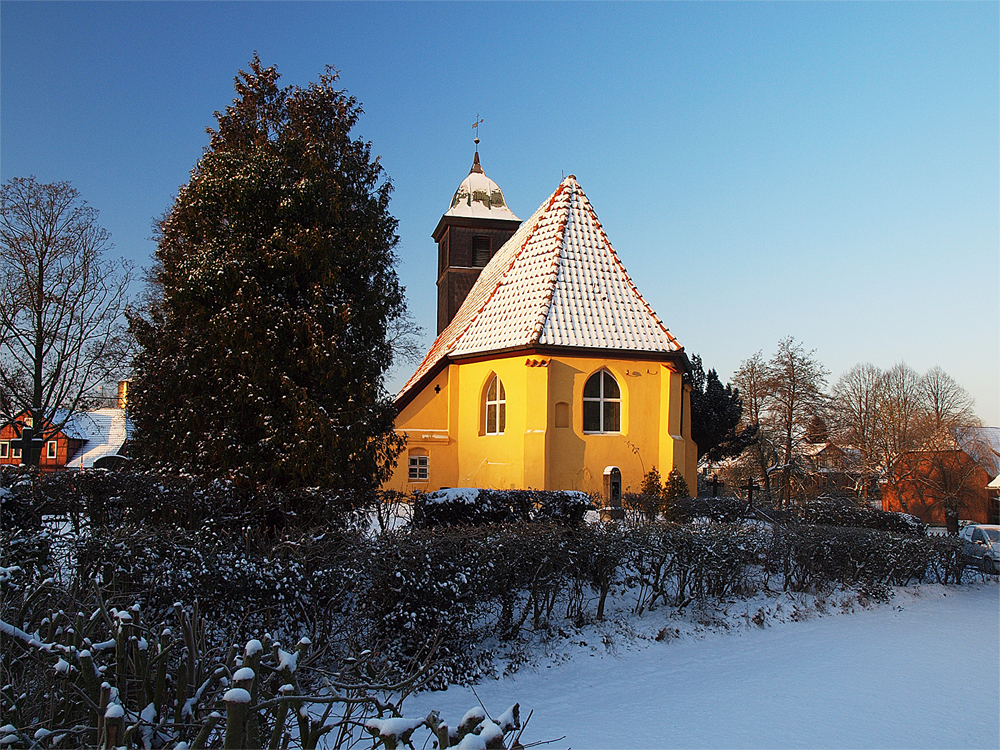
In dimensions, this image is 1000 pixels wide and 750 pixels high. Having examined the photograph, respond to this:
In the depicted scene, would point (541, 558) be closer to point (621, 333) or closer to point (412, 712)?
point (412, 712)

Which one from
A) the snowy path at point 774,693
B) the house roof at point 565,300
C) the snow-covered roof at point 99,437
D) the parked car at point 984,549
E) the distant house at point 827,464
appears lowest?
the snowy path at point 774,693

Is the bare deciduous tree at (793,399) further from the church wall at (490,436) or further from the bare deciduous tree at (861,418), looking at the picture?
the church wall at (490,436)

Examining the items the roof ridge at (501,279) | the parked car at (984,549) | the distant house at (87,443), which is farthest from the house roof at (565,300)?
the distant house at (87,443)

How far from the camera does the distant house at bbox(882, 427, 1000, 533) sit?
33.8 metres

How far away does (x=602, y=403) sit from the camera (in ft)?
69.2

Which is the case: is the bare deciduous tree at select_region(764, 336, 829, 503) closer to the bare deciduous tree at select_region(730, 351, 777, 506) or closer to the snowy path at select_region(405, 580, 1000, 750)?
the bare deciduous tree at select_region(730, 351, 777, 506)

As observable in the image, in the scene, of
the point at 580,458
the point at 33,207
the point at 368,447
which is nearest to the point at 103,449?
the point at 33,207

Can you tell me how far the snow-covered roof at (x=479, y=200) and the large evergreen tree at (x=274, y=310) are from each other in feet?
64.3

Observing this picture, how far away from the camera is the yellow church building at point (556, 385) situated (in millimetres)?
20422

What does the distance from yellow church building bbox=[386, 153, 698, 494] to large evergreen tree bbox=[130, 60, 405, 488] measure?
7319mm

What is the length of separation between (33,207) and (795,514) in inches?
938

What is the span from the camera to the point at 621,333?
21.5 meters

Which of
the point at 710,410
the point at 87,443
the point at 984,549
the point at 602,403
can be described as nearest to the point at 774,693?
the point at 984,549

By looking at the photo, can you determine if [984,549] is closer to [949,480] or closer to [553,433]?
[553,433]
